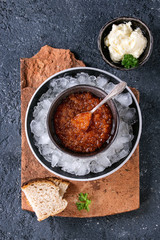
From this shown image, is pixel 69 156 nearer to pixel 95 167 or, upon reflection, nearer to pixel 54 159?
pixel 54 159

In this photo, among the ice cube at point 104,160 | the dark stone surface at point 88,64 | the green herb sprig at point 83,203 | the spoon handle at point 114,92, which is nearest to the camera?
the spoon handle at point 114,92

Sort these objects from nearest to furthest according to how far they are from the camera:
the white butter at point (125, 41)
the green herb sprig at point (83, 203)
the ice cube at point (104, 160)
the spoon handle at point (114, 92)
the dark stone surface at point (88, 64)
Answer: the spoon handle at point (114, 92), the ice cube at point (104, 160), the white butter at point (125, 41), the green herb sprig at point (83, 203), the dark stone surface at point (88, 64)

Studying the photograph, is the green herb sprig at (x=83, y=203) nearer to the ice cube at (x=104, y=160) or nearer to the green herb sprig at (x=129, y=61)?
the ice cube at (x=104, y=160)

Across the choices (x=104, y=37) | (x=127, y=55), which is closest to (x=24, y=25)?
(x=104, y=37)

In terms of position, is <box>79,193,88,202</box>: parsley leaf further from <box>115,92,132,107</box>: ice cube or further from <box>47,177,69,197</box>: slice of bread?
<box>115,92,132,107</box>: ice cube

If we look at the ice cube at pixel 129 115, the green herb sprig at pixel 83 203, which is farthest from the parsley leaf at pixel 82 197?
the ice cube at pixel 129 115

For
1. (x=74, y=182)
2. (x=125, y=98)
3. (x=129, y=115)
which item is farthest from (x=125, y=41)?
(x=74, y=182)

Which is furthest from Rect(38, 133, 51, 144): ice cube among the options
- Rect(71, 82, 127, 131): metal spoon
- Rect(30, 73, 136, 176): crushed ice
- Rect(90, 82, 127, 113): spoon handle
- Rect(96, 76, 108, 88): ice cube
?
Rect(96, 76, 108, 88): ice cube
